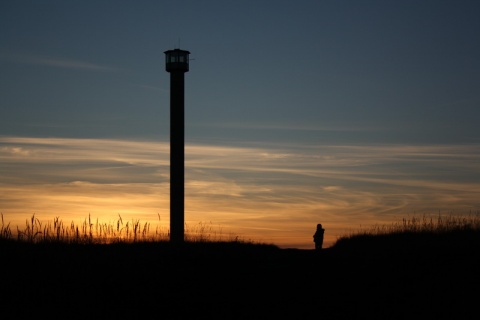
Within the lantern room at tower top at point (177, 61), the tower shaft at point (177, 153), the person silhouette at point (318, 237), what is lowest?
the person silhouette at point (318, 237)

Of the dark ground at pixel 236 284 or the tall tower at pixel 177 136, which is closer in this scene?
the dark ground at pixel 236 284

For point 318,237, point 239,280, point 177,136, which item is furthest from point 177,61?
point 239,280

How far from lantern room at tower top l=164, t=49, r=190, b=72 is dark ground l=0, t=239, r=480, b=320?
379 inches

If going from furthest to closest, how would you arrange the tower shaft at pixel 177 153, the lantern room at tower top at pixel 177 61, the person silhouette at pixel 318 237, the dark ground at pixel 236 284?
the lantern room at tower top at pixel 177 61 < the tower shaft at pixel 177 153 < the person silhouette at pixel 318 237 < the dark ground at pixel 236 284

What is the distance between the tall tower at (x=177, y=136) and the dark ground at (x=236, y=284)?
6.58 metres

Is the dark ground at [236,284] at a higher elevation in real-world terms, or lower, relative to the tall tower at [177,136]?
lower

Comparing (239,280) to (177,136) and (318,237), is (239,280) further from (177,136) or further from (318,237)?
(177,136)

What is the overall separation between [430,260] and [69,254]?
874 centimetres

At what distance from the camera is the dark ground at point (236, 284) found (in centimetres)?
1001

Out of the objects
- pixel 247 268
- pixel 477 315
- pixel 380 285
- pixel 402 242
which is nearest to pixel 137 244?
pixel 247 268

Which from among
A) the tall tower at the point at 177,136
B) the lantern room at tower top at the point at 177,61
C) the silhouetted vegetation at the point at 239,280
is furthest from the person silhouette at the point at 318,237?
the lantern room at tower top at the point at 177,61

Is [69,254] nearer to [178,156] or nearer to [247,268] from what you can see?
[247,268]

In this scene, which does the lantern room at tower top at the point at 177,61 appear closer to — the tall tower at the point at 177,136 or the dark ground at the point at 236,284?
the tall tower at the point at 177,136

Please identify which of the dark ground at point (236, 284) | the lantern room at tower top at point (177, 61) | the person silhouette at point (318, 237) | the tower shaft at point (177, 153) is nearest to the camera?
the dark ground at point (236, 284)
